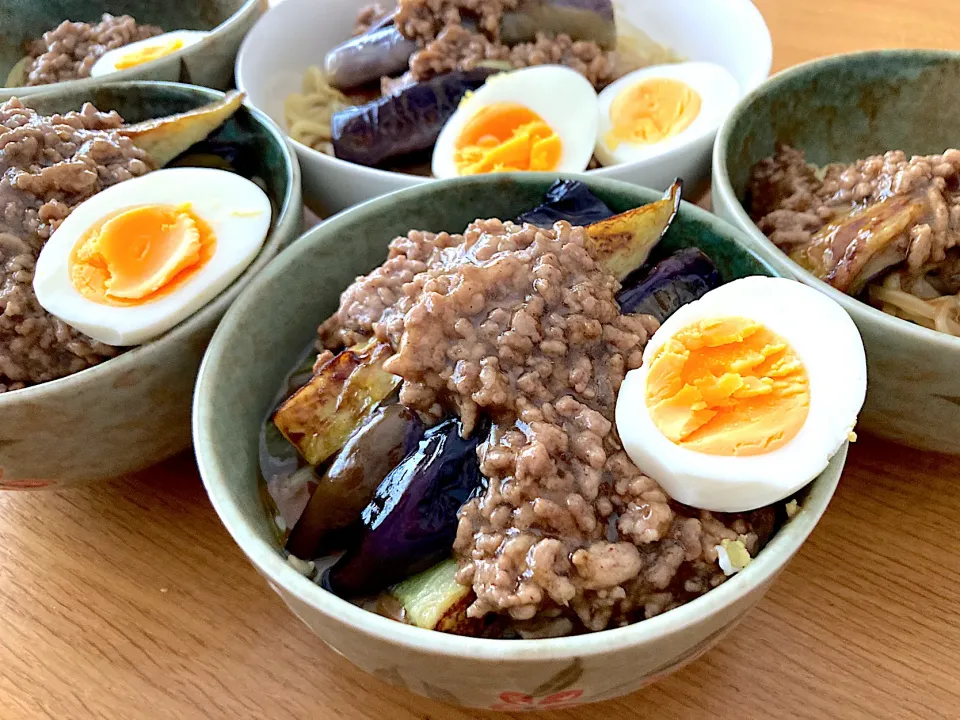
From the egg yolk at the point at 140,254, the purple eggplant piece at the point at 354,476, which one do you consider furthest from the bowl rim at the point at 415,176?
the purple eggplant piece at the point at 354,476

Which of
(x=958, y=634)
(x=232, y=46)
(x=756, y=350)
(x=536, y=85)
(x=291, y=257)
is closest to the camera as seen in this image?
(x=756, y=350)

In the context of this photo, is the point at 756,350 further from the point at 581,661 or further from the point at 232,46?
the point at 232,46

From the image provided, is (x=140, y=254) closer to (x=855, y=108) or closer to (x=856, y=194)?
(x=856, y=194)

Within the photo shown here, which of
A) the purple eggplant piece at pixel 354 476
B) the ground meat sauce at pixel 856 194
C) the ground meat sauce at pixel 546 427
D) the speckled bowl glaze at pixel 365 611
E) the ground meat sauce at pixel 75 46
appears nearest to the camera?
the speckled bowl glaze at pixel 365 611

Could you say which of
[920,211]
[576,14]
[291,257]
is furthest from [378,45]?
[920,211]

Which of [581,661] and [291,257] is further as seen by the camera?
[291,257]

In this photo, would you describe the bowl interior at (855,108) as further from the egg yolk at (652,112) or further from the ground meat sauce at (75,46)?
the ground meat sauce at (75,46)
